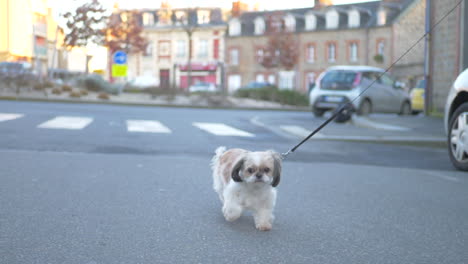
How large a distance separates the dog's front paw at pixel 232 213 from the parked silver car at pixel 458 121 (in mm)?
4355

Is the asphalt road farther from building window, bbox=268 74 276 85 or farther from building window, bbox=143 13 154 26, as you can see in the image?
building window, bbox=143 13 154 26

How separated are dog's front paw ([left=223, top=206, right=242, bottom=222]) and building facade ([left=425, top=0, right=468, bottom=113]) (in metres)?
14.3

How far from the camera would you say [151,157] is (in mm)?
9180

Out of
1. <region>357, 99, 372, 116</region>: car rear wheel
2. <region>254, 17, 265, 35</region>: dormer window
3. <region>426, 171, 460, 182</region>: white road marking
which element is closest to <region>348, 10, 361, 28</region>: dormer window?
<region>254, 17, 265, 35</region>: dormer window

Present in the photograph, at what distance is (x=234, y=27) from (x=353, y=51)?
43.1ft

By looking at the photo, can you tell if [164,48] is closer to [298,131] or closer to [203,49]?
[203,49]

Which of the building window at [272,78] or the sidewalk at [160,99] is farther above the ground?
the building window at [272,78]

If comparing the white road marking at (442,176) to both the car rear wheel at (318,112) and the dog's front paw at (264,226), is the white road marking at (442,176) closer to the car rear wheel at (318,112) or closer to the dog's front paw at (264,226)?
the dog's front paw at (264,226)

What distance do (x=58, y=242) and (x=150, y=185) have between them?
2574 mm

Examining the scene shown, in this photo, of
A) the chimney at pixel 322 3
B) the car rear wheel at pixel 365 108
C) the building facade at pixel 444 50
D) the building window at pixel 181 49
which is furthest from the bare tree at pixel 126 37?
the building facade at pixel 444 50

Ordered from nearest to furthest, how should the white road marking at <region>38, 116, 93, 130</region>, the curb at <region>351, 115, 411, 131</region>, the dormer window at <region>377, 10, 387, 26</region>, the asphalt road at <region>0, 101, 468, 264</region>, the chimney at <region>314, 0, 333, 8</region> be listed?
the asphalt road at <region>0, 101, 468, 264</region>, the white road marking at <region>38, 116, 93, 130</region>, the curb at <region>351, 115, 411, 131</region>, the dormer window at <region>377, 10, 387, 26</region>, the chimney at <region>314, 0, 333, 8</region>

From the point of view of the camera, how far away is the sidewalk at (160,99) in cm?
2927

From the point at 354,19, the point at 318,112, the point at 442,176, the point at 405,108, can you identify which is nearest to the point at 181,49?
the point at 354,19

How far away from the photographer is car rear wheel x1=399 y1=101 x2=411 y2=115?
21.9m
